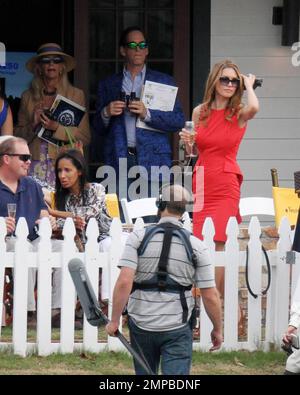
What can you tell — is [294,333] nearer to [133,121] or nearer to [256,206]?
[256,206]

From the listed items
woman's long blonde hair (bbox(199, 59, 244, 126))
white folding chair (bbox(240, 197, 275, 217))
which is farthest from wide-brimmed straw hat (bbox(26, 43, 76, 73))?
woman's long blonde hair (bbox(199, 59, 244, 126))

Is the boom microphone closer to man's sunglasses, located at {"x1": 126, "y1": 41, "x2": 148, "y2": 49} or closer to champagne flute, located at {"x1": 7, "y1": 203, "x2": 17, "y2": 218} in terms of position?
champagne flute, located at {"x1": 7, "y1": 203, "x2": 17, "y2": 218}

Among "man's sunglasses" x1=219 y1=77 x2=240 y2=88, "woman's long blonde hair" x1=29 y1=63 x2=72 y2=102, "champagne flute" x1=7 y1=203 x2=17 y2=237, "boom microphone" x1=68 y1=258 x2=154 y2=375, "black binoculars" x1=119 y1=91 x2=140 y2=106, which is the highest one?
"woman's long blonde hair" x1=29 y1=63 x2=72 y2=102

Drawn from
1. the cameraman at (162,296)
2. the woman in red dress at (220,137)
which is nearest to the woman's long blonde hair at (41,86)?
the woman in red dress at (220,137)

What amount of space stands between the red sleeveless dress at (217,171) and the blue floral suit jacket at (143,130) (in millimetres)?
1824

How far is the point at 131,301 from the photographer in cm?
780

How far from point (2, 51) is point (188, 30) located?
6.91 ft

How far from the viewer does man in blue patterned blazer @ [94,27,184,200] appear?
12242 millimetres

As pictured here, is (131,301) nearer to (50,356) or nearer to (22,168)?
(50,356)

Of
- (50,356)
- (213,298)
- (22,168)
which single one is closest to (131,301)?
(213,298)

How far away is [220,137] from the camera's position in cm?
1045

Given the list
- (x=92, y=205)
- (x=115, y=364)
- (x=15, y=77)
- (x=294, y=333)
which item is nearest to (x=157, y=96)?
(x=92, y=205)

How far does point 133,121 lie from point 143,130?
4.8 inches

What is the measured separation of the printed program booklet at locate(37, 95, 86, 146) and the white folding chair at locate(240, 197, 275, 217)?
5.69ft
